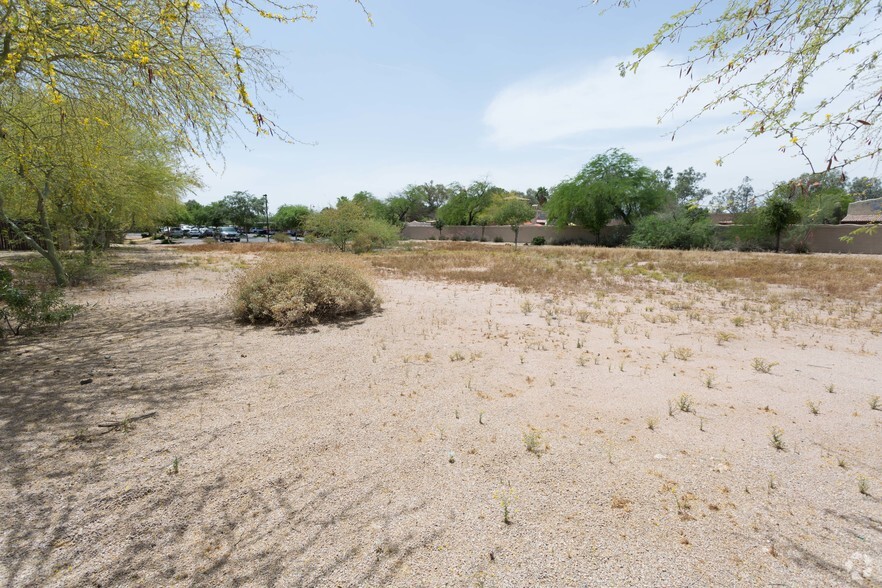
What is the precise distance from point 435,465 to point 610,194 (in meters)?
43.3

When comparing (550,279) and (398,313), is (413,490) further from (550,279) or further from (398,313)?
(550,279)

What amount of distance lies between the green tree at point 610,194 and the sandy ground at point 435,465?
124 feet

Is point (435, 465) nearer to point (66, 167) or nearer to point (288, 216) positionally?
point (66, 167)

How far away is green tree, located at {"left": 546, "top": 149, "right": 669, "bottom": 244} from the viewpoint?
41.3m

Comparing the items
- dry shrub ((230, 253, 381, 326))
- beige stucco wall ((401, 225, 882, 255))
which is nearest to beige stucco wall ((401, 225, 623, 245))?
beige stucco wall ((401, 225, 882, 255))

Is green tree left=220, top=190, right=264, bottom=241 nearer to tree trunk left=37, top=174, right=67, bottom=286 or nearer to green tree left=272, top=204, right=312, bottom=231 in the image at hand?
green tree left=272, top=204, right=312, bottom=231

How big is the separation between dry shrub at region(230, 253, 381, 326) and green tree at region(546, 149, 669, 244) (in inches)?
1490

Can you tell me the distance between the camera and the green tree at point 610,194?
135ft

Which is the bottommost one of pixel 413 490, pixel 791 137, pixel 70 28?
pixel 413 490

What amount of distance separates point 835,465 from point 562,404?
6.82 ft

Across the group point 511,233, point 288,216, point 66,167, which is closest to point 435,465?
point 66,167

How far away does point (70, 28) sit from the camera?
15.7 ft

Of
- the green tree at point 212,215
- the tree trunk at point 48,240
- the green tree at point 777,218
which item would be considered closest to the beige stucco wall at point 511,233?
the green tree at point 777,218

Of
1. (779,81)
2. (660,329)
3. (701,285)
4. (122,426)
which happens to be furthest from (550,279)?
(122,426)
